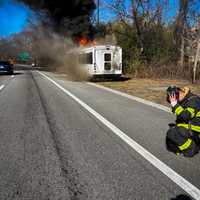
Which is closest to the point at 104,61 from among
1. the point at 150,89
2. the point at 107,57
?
the point at 107,57

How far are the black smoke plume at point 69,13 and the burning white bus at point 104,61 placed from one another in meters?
5.58

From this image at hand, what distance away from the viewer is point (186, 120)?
4.74m

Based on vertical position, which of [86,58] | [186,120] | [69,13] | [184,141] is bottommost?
[184,141]

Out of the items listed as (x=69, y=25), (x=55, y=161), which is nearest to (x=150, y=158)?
(x=55, y=161)

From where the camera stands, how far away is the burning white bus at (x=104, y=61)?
2189cm

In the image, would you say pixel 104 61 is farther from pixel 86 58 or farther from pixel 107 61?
pixel 86 58

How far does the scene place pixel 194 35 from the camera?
27.5 m

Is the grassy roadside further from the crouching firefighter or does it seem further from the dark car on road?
the dark car on road

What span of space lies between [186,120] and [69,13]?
2467cm

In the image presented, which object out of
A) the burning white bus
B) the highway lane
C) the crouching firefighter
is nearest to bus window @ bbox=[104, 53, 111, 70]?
the burning white bus

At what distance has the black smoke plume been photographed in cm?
2717

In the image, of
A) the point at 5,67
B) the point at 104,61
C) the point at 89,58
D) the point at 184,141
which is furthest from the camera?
the point at 5,67

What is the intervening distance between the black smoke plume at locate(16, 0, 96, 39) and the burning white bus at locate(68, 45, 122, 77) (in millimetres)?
5578

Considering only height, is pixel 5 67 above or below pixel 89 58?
below
